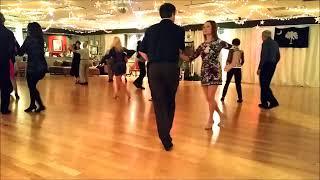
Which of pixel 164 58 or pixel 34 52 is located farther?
pixel 34 52

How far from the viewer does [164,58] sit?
326 cm

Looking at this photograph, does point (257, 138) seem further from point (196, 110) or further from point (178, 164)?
point (196, 110)

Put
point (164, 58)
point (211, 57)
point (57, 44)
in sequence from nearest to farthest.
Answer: point (164, 58) < point (211, 57) < point (57, 44)

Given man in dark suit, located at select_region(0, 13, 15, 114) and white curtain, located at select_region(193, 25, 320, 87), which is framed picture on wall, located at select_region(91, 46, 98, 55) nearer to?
white curtain, located at select_region(193, 25, 320, 87)

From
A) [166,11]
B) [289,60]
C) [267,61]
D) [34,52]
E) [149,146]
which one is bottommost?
[149,146]

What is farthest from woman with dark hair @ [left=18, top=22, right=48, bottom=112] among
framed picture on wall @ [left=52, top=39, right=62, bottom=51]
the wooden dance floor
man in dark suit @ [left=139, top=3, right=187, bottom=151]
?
framed picture on wall @ [left=52, top=39, right=62, bottom=51]

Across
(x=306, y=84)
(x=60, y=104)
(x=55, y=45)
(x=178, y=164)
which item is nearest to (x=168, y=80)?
(x=178, y=164)

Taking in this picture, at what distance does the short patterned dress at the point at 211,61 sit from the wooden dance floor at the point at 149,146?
0.67m

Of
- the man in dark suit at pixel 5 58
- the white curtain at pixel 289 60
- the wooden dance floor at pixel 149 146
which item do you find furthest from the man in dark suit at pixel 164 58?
the white curtain at pixel 289 60

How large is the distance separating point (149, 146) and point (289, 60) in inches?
453

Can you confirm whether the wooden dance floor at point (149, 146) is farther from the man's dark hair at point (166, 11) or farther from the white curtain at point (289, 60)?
the white curtain at point (289, 60)

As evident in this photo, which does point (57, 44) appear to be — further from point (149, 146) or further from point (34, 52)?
point (149, 146)

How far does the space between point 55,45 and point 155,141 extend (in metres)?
18.6

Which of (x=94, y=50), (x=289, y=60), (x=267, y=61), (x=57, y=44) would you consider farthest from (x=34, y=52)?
(x=94, y=50)
